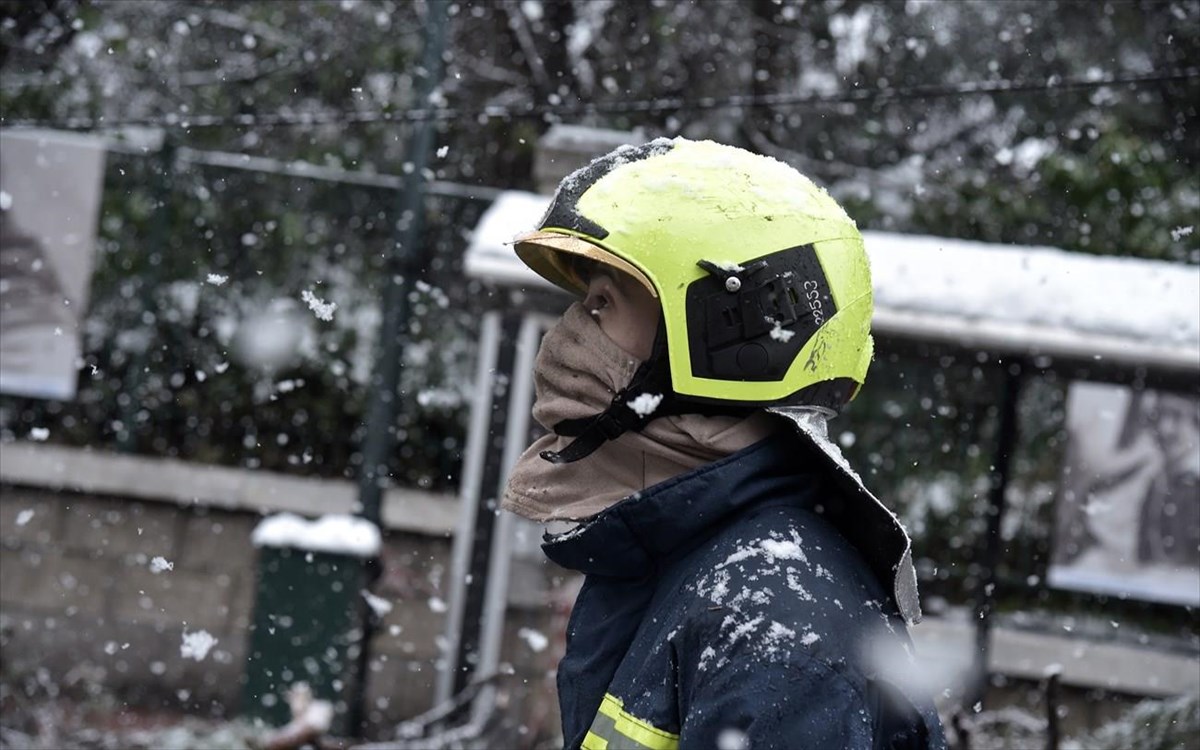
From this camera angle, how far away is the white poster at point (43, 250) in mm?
6805

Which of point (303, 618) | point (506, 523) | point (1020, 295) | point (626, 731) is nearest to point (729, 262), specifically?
point (626, 731)

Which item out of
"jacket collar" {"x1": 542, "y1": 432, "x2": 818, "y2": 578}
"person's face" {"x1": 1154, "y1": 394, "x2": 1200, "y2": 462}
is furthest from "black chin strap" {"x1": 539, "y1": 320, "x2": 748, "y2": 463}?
"person's face" {"x1": 1154, "y1": 394, "x2": 1200, "y2": 462}

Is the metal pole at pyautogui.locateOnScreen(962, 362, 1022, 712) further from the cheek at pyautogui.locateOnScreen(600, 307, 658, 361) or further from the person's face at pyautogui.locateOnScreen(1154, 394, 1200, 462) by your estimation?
the cheek at pyautogui.locateOnScreen(600, 307, 658, 361)

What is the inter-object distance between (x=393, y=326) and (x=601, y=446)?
4261 mm

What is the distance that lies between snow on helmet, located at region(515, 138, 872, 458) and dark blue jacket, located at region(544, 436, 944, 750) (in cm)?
11

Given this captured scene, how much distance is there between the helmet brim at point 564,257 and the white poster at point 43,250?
5273 mm

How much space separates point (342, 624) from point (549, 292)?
1654 millimetres

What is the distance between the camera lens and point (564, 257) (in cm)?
222

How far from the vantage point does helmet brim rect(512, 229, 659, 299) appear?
1.81m

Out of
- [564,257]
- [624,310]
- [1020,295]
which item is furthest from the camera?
[1020,295]

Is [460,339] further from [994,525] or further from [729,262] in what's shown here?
[729,262]

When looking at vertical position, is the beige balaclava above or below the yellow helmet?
below

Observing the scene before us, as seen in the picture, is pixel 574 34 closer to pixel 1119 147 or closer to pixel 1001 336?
pixel 1119 147

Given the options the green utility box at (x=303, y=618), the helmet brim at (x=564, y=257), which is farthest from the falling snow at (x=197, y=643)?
the helmet brim at (x=564, y=257)
